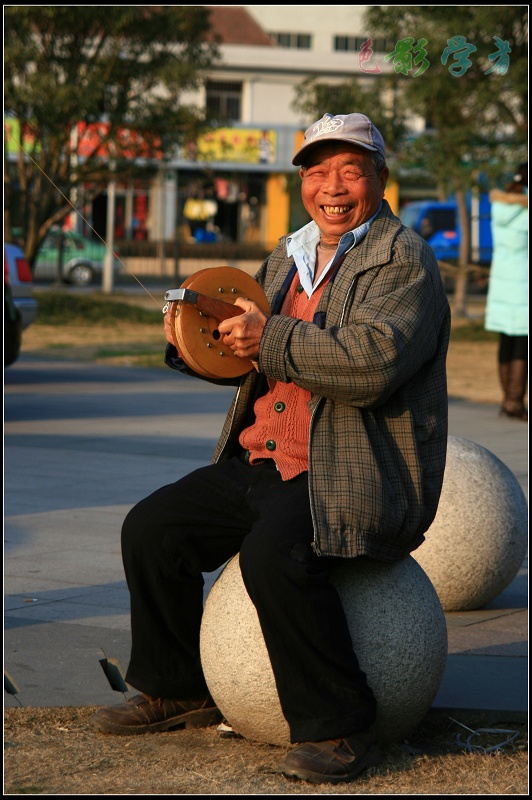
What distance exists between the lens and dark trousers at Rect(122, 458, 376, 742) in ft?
12.5

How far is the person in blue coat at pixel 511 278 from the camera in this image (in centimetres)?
1175

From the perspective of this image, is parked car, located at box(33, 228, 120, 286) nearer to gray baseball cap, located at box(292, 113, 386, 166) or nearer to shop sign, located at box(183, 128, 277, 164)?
shop sign, located at box(183, 128, 277, 164)

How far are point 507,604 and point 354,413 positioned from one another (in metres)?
2.62

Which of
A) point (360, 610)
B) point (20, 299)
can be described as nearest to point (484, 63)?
point (20, 299)

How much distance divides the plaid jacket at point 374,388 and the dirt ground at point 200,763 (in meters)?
0.67

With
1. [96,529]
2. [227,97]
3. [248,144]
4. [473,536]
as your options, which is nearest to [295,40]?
[227,97]

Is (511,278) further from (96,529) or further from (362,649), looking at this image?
(362,649)

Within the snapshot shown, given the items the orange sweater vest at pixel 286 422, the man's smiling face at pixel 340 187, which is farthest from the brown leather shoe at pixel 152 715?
the man's smiling face at pixel 340 187

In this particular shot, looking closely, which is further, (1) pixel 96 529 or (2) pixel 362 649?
(1) pixel 96 529

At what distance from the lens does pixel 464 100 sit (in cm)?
2211

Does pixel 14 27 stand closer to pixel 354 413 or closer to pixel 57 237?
pixel 57 237

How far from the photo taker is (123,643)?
5.20 m

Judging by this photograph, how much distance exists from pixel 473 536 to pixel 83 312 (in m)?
19.1

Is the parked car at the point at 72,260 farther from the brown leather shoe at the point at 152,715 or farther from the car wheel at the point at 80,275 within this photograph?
the brown leather shoe at the point at 152,715
